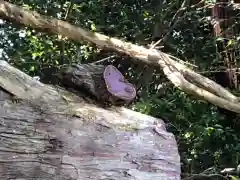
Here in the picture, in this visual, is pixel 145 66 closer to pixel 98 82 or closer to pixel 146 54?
pixel 146 54

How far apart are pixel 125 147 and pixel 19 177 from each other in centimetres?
28

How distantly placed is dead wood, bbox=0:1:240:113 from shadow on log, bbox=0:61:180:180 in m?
0.95

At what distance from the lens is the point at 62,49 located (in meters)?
2.51

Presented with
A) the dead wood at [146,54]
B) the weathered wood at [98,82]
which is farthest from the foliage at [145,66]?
the weathered wood at [98,82]

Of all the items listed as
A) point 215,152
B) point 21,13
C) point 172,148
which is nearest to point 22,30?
point 21,13

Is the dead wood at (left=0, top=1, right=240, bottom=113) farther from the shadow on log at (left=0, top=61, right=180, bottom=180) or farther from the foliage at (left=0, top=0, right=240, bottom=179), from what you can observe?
the shadow on log at (left=0, top=61, right=180, bottom=180)

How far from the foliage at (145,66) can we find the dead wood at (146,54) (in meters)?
0.14

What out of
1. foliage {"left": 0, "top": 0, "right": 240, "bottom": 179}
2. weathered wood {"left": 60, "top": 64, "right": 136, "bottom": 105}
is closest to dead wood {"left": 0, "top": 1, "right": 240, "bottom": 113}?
foliage {"left": 0, "top": 0, "right": 240, "bottom": 179}

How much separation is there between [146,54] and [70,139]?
4.28ft

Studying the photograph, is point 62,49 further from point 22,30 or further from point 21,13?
point 21,13

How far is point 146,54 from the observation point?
2268 millimetres

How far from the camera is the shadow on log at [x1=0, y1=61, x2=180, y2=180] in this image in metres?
0.95

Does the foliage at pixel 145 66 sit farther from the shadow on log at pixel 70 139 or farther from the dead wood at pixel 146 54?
the shadow on log at pixel 70 139

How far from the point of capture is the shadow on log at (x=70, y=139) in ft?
3.11
